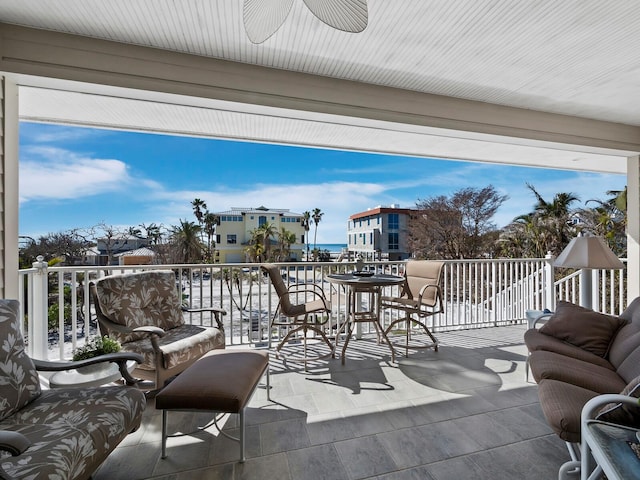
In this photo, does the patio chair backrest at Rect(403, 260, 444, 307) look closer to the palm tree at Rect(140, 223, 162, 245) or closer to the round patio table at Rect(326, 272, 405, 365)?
the round patio table at Rect(326, 272, 405, 365)

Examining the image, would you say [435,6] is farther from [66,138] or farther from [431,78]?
[66,138]

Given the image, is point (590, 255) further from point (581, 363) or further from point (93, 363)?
point (93, 363)

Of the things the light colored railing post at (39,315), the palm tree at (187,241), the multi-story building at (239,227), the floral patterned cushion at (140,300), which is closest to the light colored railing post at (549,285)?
the floral patterned cushion at (140,300)

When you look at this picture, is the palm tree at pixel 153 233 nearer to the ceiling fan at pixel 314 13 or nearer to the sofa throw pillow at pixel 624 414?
the ceiling fan at pixel 314 13

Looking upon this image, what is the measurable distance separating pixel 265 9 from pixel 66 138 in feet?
71.2

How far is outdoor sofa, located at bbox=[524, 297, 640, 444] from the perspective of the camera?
1.43 m

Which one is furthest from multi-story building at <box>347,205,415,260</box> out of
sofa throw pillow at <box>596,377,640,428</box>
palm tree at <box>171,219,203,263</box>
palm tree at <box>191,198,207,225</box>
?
sofa throw pillow at <box>596,377,640,428</box>

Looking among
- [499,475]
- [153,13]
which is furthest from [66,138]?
[499,475]

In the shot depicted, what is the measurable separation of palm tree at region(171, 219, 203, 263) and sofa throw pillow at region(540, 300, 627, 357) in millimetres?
16858

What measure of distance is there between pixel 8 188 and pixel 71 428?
84.4 inches

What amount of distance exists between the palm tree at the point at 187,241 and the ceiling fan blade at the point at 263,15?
53.7 feet

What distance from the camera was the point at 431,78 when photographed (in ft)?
10.5

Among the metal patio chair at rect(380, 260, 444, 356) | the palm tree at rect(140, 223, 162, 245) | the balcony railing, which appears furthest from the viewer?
the palm tree at rect(140, 223, 162, 245)

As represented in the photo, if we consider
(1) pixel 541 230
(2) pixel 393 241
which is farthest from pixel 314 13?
(2) pixel 393 241
